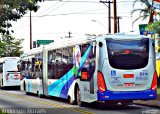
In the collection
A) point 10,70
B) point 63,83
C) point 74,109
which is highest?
point 10,70

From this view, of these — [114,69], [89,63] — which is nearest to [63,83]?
[89,63]

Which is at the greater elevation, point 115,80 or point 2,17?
point 2,17

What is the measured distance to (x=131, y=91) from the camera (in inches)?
777

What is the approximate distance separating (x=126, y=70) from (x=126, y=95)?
101 cm

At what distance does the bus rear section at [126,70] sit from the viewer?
19.5m

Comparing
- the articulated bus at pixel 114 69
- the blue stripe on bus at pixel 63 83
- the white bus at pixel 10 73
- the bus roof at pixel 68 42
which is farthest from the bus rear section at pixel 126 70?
the white bus at pixel 10 73

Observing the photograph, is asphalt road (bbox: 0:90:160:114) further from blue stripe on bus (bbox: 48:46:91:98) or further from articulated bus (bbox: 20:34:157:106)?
blue stripe on bus (bbox: 48:46:91:98)

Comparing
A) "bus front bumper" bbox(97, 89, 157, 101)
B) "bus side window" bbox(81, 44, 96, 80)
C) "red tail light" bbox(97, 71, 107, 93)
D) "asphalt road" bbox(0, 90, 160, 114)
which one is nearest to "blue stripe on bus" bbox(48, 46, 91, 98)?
"bus side window" bbox(81, 44, 96, 80)

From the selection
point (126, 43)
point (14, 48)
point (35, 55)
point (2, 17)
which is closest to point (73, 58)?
point (126, 43)

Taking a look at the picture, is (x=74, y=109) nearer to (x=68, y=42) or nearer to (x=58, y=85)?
(x=68, y=42)

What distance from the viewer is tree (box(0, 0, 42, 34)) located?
15.5m

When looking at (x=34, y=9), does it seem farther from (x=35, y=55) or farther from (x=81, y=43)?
(x=35, y=55)

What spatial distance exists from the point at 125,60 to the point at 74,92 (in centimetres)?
357

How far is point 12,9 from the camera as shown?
659 inches
